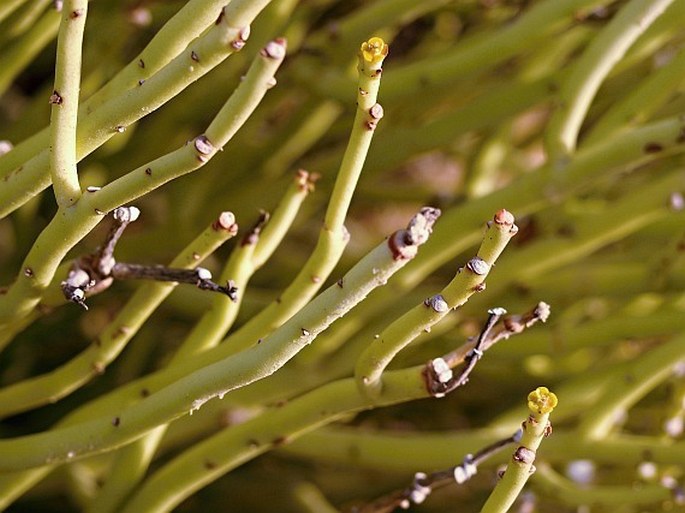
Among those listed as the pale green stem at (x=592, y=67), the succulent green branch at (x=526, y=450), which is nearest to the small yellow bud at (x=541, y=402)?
the succulent green branch at (x=526, y=450)

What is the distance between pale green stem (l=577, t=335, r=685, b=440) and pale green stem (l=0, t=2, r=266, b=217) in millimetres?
435

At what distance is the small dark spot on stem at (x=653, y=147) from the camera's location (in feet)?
2.31

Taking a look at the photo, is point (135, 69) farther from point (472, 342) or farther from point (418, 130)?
point (418, 130)

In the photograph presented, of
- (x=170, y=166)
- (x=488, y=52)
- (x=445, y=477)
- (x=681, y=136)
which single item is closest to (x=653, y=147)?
(x=681, y=136)

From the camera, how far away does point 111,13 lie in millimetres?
924

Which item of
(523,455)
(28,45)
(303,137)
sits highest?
(303,137)

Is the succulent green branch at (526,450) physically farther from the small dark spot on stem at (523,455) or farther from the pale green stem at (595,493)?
the pale green stem at (595,493)

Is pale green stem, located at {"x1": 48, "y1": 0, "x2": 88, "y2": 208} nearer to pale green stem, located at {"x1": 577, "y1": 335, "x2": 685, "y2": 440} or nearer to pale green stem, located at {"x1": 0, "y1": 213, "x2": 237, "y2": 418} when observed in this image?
pale green stem, located at {"x1": 0, "y1": 213, "x2": 237, "y2": 418}

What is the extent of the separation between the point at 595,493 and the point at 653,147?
0.85 ft

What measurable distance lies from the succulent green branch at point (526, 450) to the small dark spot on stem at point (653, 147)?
0.28 metres

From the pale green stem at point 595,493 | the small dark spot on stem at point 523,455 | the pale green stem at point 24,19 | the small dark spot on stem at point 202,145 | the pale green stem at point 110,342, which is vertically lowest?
the small dark spot on stem at point 523,455

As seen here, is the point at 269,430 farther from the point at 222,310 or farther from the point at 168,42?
the point at 168,42

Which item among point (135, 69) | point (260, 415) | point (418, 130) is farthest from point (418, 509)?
point (135, 69)

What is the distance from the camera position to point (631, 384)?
768 millimetres
